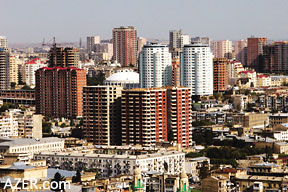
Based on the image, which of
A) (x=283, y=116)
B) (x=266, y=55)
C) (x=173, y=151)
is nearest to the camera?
(x=173, y=151)

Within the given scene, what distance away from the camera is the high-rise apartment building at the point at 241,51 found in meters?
86.1

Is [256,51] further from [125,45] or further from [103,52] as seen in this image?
[103,52]

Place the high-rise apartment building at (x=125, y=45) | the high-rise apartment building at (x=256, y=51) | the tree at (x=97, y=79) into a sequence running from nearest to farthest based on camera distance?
the tree at (x=97, y=79)
the high-rise apartment building at (x=256, y=51)
the high-rise apartment building at (x=125, y=45)

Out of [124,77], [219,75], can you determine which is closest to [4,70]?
[124,77]

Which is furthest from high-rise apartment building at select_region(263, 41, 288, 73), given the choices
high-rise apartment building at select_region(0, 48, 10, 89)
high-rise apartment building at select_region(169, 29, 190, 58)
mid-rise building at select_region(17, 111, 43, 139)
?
mid-rise building at select_region(17, 111, 43, 139)

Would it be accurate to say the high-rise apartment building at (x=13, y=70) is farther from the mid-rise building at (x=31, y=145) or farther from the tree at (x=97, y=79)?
the mid-rise building at (x=31, y=145)

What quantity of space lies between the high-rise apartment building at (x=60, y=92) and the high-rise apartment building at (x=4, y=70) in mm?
9626

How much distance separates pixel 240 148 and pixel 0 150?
29.9 feet

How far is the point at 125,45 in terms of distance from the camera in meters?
86.3

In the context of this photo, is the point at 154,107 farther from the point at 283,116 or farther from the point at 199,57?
the point at 199,57

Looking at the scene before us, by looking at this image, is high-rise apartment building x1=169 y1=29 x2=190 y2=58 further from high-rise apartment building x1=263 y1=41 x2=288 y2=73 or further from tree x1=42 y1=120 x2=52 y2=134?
tree x1=42 y1=120 x2=52 y2=134

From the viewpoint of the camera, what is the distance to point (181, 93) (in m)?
36.2

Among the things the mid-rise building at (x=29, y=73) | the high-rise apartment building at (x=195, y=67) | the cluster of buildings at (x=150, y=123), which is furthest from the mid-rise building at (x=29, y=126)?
the mid-rise building at (x=29, y=73)

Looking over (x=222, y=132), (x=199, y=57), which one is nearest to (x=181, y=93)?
(x=222, y=132)
